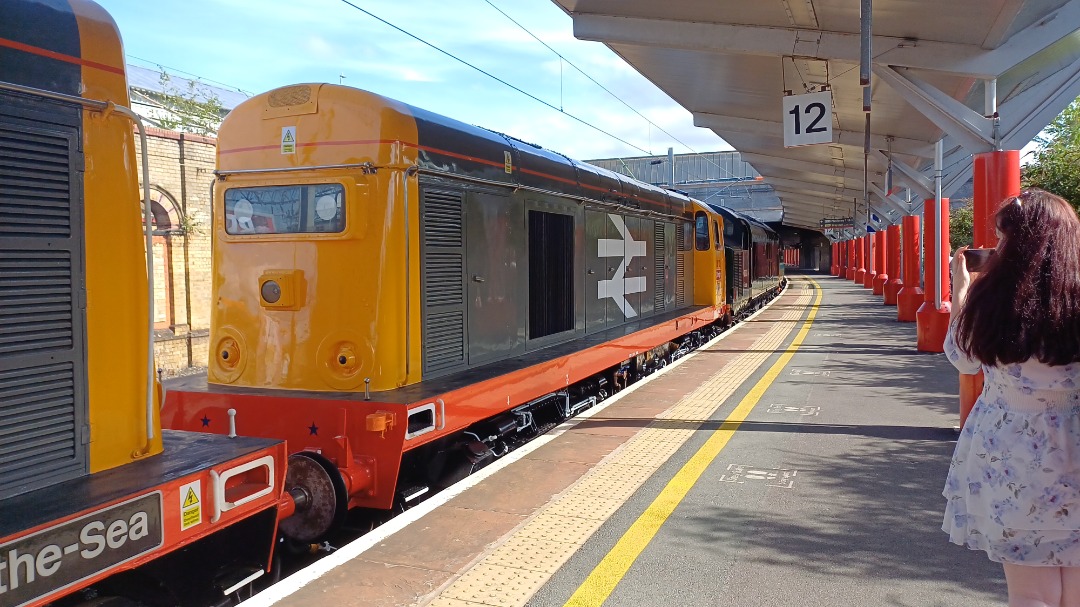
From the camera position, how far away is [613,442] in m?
6.31

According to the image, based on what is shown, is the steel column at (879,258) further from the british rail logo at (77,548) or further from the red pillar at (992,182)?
the british rail logo at (77,548)

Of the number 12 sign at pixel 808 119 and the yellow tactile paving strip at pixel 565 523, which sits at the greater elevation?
the number 12 sign at pixel 808 119

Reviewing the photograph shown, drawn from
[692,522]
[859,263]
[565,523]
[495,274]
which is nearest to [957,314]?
[692,522]

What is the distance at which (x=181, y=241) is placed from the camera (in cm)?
1452

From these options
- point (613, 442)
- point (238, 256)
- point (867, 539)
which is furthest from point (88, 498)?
point (613, 442)

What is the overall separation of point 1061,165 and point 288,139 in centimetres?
1626

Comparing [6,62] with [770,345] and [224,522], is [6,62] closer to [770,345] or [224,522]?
[224,522]

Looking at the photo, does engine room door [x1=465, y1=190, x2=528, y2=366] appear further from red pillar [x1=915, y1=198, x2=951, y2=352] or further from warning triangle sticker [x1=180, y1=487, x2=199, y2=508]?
red pillar [x1=915, y1=198, x2=951, y2=352]

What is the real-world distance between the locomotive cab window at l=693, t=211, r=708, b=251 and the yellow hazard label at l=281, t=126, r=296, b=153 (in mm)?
9123

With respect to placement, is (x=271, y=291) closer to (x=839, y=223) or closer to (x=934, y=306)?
(x=934, y=306)

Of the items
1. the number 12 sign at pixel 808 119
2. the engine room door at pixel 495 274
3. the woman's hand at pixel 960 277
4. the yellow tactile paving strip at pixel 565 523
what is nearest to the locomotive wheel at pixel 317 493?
the yellow tactile paving strip at pixel 565 523

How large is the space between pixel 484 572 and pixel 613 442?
2.73m

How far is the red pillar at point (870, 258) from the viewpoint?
95.9 feet

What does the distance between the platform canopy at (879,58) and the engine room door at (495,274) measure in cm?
332
